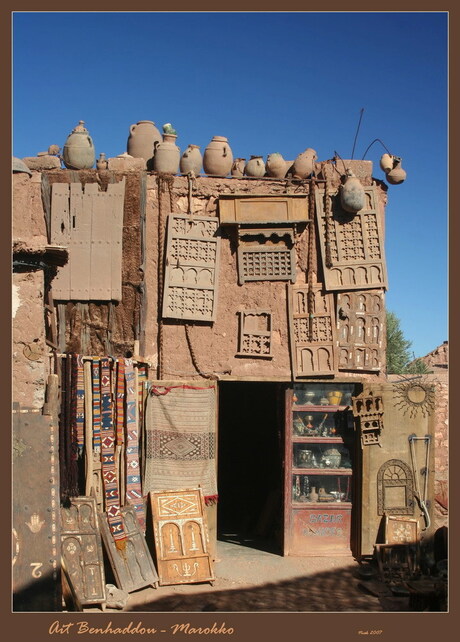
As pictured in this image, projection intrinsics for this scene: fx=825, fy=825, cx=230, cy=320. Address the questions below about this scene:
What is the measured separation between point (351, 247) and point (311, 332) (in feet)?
4.26

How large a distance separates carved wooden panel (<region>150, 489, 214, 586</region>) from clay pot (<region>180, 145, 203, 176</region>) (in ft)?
14.3

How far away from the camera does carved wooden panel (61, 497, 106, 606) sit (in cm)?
846

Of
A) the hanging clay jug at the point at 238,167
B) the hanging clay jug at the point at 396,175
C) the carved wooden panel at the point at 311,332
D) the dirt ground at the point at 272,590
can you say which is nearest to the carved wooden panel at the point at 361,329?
the carved wooden panel at the point at 311,332

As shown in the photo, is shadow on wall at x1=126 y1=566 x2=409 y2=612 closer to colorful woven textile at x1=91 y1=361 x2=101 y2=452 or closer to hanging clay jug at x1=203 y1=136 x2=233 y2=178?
colorful woven textile at x1=91 y1=361 x2=101 y2=452

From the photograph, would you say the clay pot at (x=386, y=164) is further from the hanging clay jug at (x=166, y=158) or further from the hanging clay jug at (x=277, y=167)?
the hanging clay jug at (x=166, y=158)

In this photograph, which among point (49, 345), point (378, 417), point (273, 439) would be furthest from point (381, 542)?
point (49, 345)

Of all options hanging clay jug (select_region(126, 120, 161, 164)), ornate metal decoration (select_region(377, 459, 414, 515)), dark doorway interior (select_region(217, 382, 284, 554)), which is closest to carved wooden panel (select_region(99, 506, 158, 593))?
ornate metal decoration (select_region(377, 459, 414, 515))

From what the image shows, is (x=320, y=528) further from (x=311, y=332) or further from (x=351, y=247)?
(x=351, y=247)

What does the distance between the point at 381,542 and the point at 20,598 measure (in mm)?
5438

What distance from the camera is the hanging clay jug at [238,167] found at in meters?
11.6

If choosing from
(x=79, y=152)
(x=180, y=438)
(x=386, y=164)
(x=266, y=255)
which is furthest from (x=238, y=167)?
(x=180, y=438)

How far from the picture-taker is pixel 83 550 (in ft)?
28.5

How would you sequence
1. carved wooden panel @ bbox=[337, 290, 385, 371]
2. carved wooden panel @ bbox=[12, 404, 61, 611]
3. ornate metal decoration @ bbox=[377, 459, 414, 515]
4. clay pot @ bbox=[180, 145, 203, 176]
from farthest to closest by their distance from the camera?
clay pot @ bbox=[180, 145, 203, 176], carved wooden panel @ bbox=[337, 290, 385, 371], ornate metal decoration @ bbox=[377, 459, 414, 515], carved wooden panel @ bbox=[12, 404, 61, 611]

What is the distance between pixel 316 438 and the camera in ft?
36.4
